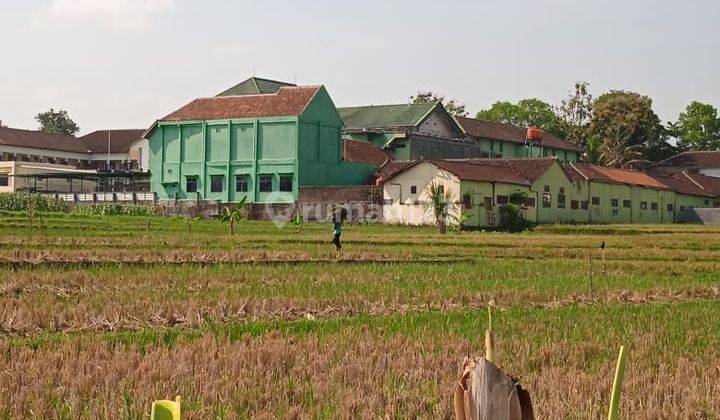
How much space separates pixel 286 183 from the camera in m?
46.3

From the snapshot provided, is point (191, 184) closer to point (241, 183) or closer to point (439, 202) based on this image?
point (241, 183)

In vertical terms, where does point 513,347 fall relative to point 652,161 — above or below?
below

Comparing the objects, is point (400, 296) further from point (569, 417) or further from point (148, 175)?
point (148, 175)

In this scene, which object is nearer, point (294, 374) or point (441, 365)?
point (294, 374)

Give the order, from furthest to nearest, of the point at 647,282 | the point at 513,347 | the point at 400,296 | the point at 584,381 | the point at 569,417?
the point at 647,282 < the point at 400,296 < the point at 513,347 < the point at 584,381 < the point at 569,417

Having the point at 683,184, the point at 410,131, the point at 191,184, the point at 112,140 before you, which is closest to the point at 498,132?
the point at 410,131

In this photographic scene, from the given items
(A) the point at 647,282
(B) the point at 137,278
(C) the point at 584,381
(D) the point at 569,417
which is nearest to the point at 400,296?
(B) the point at 137,278

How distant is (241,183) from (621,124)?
35.6 meters

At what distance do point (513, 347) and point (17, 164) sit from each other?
52951 millimetres

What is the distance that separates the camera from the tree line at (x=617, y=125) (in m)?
71.8

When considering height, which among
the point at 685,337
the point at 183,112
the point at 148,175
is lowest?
the point at 685,337

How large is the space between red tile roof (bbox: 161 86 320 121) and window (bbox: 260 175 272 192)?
3.17 metres

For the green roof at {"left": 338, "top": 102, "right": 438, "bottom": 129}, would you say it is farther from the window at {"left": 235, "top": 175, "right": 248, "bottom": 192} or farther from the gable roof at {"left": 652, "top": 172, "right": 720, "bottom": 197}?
the gable roof at {"left": 652, "top": 172, "right": 720, "bottom": 197}

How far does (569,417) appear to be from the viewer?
479cm
